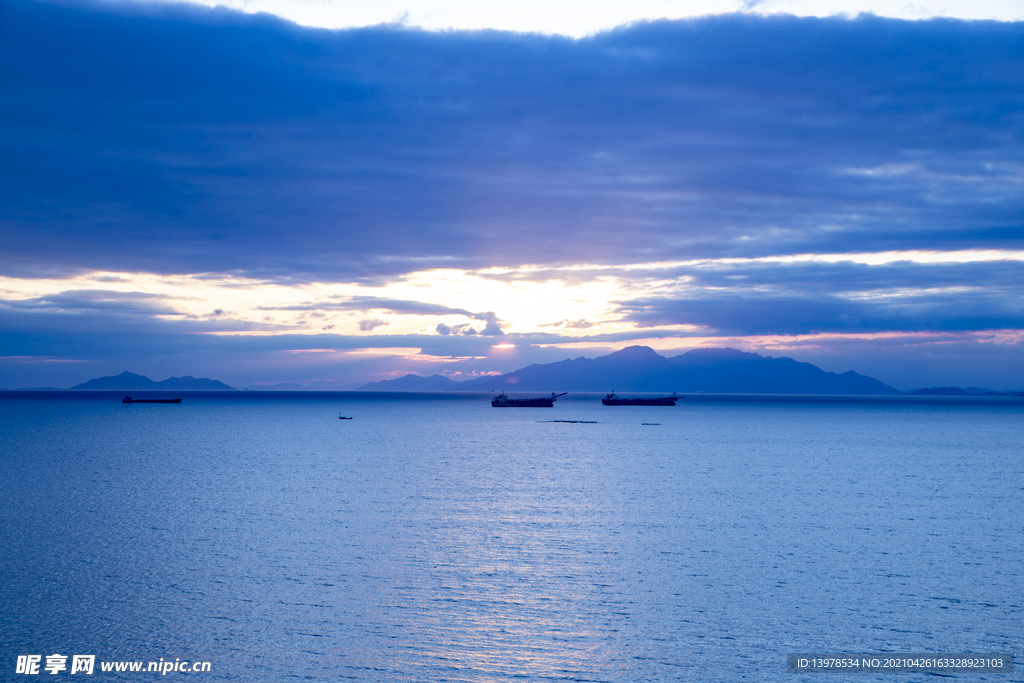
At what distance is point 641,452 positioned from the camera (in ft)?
365

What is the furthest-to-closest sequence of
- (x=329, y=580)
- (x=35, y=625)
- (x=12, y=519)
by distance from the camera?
(x=12, y=519), (x=329, y=580), (x=35, y=625)

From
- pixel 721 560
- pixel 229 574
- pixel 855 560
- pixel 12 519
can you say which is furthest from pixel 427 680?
pixel 12 519

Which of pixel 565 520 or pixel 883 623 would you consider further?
pixel 565 520

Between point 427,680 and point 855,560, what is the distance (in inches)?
1055

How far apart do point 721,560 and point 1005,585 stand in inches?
504

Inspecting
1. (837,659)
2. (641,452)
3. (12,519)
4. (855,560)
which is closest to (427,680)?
(837,659)

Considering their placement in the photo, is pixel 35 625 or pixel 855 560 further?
pixel 855 560

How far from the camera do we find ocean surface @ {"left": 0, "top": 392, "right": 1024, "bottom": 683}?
2544cm

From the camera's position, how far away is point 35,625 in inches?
1065

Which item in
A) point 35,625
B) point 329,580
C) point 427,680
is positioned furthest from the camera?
point 329,580

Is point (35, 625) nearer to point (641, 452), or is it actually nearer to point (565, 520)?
point (565, 520)

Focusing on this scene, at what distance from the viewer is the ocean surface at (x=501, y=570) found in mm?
25438

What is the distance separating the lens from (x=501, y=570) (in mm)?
35812

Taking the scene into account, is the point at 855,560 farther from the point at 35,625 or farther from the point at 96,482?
the point at 96,482
